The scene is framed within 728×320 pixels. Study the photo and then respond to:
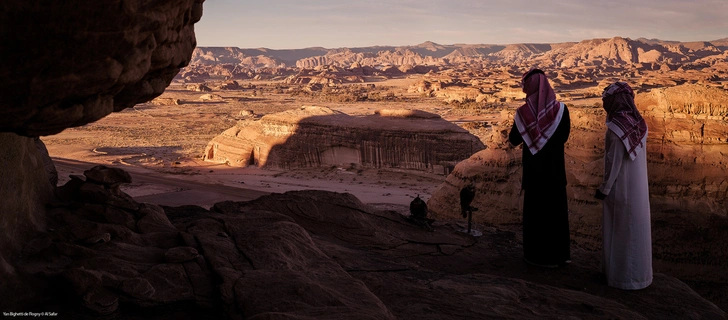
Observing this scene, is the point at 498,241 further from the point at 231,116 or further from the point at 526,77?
the point at 231,116

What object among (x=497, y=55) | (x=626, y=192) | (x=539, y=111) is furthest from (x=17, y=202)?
(x=497, y=55)

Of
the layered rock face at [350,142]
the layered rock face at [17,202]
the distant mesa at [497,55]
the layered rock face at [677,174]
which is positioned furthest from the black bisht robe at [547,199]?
the distant mesa at [497,55]

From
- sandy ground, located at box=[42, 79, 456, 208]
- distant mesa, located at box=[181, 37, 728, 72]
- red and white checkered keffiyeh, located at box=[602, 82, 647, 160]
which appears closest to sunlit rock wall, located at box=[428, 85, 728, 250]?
red and white checkered keffiyeh, located at box=[602, 82, 647, 160]

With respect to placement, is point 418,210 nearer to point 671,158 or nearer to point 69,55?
point 671,158

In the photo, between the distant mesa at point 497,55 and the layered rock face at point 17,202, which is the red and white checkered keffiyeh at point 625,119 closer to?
the layered rock face at point 17,202

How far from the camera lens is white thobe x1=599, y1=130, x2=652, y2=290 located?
15.1ft

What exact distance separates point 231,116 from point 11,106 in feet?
107

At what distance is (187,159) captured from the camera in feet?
66.7

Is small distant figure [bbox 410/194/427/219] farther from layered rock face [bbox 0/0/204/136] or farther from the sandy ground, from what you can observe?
the sandy ground

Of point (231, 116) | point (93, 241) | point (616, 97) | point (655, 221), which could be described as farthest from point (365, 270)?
point (231, 116)

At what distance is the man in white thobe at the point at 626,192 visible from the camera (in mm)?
4594

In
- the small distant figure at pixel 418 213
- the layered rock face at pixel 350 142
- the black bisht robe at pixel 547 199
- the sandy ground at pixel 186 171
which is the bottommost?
the sandy ground at pixel 186 171

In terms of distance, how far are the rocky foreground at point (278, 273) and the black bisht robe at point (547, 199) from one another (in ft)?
0.66

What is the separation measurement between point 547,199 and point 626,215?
2.03 feet
